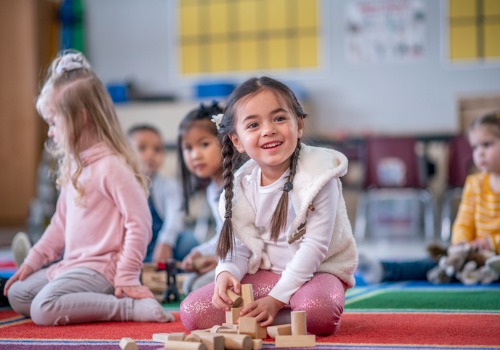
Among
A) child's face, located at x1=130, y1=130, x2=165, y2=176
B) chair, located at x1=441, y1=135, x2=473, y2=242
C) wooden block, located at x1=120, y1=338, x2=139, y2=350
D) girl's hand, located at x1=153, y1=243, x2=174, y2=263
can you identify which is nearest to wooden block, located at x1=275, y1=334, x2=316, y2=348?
wooden block, located at x1=120, y1=338, x2=139, y2=350

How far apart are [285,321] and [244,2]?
5183mm

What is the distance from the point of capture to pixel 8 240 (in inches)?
183

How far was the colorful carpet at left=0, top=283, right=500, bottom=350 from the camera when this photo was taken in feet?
4.23

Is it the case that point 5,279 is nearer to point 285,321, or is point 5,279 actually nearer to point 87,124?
point 87,124

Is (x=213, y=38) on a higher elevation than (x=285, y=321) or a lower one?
higher

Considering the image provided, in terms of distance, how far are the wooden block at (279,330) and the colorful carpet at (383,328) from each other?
0.03 m

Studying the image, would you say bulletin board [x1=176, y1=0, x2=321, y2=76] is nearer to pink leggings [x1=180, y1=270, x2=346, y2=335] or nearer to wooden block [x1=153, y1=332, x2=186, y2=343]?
pink leggings [x1=180, y1=270, x2=346, y2=335]

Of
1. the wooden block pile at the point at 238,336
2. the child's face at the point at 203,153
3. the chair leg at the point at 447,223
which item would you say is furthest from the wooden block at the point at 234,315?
the chair leg at the point at 447,223

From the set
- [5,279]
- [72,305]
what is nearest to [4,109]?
[5,279]

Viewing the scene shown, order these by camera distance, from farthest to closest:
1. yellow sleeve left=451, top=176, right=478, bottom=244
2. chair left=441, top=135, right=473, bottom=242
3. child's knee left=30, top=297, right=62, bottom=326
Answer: chair left=441, top=135, right=473, bottom=242 < yellow sleeve left=451, top=176, right=478, bottom=244 < child's knee left=30, top=297, right=62, bottom=326

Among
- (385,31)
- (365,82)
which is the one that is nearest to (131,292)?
(365,82)

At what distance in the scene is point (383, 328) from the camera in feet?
4.77

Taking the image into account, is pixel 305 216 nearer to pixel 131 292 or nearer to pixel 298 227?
pixel 298 227

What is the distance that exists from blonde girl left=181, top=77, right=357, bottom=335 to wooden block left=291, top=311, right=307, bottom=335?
0.08 meters
